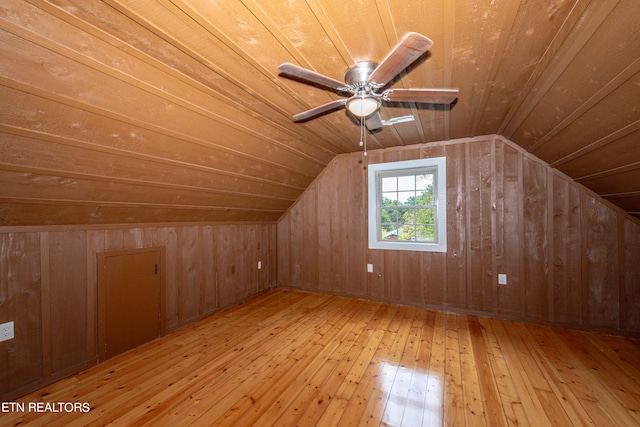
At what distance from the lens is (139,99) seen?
5.07 feet

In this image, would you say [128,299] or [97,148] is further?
[128,299]

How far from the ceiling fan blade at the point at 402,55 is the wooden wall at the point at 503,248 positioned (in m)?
2.31

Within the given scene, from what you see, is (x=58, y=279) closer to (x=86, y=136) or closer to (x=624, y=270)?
(x=86, y=136)

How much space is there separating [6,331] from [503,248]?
179 inches

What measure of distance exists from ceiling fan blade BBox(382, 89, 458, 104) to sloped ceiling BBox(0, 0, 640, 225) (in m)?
0.22

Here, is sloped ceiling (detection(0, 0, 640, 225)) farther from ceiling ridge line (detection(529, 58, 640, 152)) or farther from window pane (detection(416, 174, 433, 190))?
window pane (detection(416, 174, 433, 190))

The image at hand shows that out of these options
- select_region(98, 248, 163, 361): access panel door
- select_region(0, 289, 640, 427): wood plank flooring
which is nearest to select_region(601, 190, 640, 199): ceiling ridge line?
select_region(0, 289, 640, 427): wood plank flooring

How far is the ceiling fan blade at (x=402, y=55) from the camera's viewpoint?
3.43 ft

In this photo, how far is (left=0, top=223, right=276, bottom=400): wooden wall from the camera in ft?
5.85

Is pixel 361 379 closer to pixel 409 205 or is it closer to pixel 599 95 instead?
pixel 409 205

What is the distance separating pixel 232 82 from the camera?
5.64 ft

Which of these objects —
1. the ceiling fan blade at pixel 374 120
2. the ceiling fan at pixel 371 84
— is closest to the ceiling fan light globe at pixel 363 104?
the ceiling fan at pixel 371 84

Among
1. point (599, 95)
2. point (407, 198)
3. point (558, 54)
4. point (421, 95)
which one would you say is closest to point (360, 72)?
point (421, 95)

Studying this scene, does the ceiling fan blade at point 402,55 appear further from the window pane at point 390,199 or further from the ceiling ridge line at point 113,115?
the window pane at point 390,199
